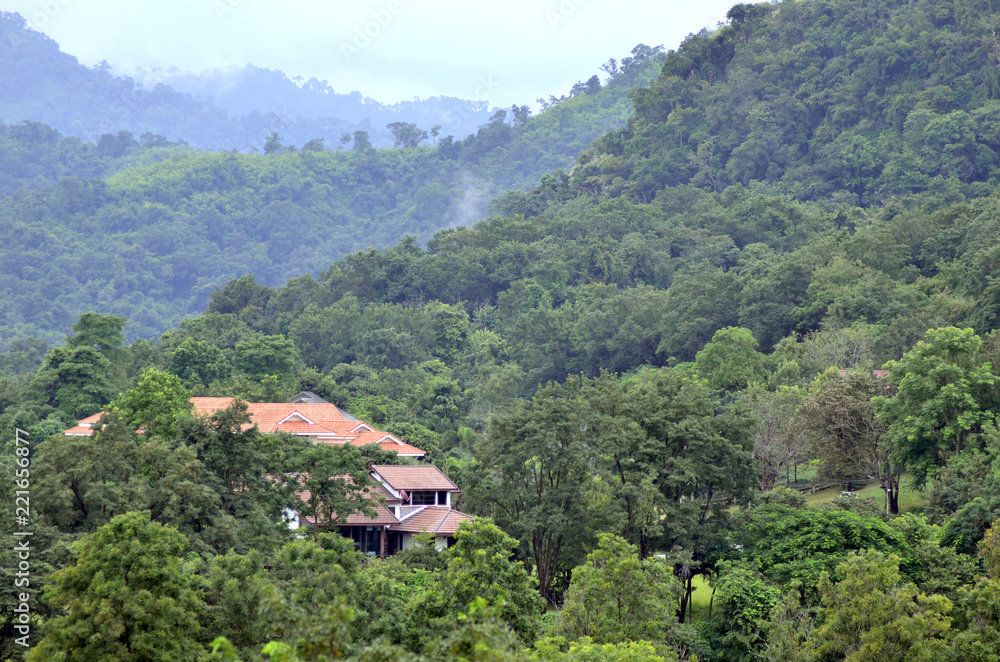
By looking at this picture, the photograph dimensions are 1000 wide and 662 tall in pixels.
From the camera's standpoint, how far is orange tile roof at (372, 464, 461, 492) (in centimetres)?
3506

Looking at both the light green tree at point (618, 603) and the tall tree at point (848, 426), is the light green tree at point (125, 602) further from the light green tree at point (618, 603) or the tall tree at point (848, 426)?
the tall tree at point (848, 426)

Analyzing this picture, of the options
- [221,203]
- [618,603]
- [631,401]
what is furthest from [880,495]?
[221,203]

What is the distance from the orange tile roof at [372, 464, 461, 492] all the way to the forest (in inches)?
42.6

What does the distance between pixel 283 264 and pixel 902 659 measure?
403 feet

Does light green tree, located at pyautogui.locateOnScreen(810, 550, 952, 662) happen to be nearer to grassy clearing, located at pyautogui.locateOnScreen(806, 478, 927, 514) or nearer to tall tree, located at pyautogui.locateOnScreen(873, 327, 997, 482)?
tall tree, located at pyautogui.locateOnScreen(873, 327, 997, 482)

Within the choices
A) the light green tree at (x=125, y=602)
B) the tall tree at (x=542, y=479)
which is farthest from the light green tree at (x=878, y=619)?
the light green tree at (x=125, y=602)

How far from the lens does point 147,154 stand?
156 metres

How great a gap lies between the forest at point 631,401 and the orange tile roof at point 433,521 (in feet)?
4.16

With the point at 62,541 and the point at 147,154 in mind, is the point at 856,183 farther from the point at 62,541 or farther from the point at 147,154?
the point at 147,154

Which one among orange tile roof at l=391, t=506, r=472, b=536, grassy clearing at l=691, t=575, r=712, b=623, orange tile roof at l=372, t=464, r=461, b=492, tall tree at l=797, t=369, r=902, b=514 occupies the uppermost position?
tall tree at l=797, t=369, r=902, b=514

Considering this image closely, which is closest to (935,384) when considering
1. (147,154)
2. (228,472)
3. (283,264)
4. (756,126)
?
(228,472)

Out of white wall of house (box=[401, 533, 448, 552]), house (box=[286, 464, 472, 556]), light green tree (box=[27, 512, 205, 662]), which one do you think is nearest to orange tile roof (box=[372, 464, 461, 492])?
house (box=[286, 464, 472, 556])

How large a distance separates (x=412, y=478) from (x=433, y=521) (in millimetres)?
2594

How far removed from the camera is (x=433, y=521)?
33375mm
